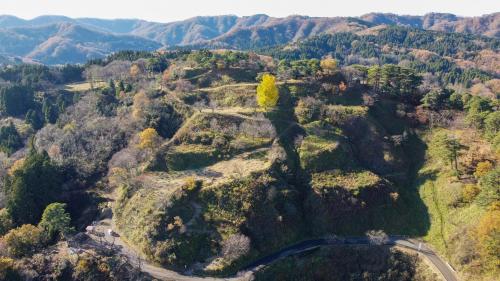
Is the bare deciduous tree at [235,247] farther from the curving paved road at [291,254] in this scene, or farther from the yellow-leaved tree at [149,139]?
the yellow-leaved tree at [149,139]

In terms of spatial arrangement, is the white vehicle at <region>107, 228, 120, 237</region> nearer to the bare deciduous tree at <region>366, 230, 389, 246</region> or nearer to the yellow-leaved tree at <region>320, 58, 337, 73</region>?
the bare deciduous tree at <region>366, 230, 389, 246</region>

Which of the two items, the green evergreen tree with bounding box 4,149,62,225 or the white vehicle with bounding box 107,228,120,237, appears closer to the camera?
the white vehicle with bounding box 107,228,120,237

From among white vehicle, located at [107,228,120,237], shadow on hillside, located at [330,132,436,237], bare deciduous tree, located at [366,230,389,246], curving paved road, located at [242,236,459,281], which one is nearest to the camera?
curving paved road, located at [242,236,459,281]

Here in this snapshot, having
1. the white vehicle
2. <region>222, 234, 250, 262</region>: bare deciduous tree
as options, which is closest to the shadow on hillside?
<region>222, 234, 250, 262</region>: bare deciduous tree

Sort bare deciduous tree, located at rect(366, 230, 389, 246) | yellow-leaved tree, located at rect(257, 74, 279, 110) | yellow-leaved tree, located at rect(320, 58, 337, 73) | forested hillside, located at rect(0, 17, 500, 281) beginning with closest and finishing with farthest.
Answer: forested hillside, located at rect(0, 17, 500, 281), bare deciduous tree, located at rect(366, 230, 389, 246), yellow-leaved tree, located at rect(257, 74, 279, 110), yellow-leaved tree, located at rect(320, 58, 337, 73)

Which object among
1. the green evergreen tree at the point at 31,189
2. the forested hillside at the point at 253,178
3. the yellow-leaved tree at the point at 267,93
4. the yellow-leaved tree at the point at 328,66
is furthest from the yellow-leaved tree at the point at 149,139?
the yellow-leaved tree at the point at 328,66

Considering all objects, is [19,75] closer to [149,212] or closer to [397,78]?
[149,212]

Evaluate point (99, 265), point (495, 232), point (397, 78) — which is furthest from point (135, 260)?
point (397, 78)
